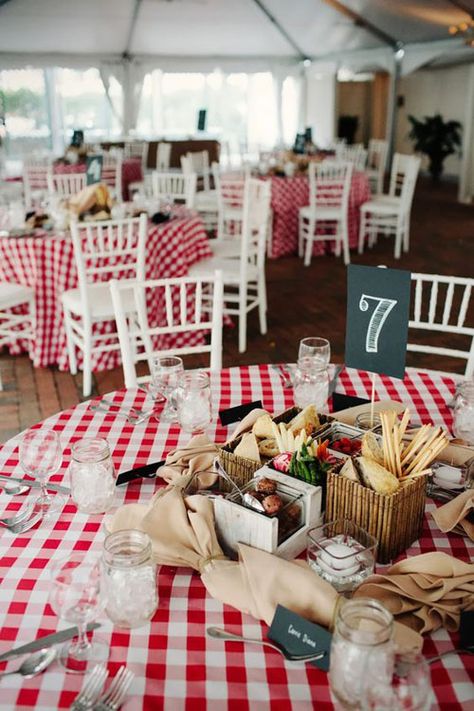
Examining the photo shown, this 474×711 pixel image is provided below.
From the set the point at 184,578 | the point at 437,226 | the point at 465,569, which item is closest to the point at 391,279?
the point at 465,569

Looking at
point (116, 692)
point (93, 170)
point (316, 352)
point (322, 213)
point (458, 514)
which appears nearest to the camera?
point (116, 692)

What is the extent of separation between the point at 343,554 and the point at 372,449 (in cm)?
22

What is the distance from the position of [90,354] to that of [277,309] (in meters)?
2.03

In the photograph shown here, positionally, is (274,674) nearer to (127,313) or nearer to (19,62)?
(127,313)

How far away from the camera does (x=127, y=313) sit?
13.4ft

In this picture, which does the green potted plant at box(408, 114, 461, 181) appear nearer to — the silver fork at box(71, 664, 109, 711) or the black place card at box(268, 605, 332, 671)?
the black place card at box(268, 605, 332, 671)

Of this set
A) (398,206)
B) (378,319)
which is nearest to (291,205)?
(398,206)

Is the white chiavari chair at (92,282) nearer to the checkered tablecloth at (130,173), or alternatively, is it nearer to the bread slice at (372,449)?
the bread slice at (372,449)

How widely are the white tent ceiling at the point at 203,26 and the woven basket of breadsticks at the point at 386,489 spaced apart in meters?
10.7

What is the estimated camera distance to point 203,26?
1269 centimetres

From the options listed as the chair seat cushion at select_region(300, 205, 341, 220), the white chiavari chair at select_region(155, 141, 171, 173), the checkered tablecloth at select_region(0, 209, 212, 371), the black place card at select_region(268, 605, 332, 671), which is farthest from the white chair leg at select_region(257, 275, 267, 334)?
the white chiavari chair at select_region(155, 141, 171, 173)

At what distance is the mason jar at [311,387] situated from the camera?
1842 millimetres

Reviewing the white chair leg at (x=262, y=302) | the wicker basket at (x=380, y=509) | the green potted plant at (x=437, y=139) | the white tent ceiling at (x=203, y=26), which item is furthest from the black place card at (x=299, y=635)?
the green potted plant at (x=437, y=139)

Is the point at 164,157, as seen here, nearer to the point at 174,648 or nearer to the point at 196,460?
the point at 196,460
